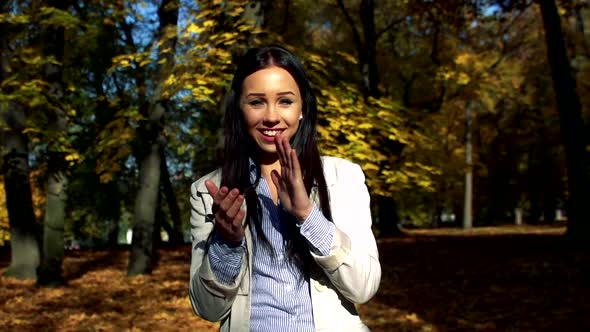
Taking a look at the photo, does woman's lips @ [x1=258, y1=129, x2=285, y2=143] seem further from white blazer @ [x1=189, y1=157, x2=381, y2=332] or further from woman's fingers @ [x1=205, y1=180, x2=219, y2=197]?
woman's fingers @ [x1=205, y1=180, x2=219, y2=197]

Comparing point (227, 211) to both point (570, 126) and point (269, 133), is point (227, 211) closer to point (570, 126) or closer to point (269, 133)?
point (269, 133)

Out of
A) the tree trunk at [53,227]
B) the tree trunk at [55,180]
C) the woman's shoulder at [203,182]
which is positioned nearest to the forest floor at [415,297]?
the tree trunk at [53,227]

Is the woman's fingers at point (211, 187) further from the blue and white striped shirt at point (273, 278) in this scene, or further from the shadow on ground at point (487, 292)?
the shadow on ground at point (487, 292)

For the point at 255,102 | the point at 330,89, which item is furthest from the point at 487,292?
the point at 255,102

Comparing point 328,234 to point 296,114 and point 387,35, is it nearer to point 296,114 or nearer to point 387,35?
point 296,114

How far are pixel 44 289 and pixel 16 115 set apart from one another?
11.3 feet

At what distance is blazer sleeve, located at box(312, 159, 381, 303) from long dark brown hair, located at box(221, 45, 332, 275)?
0.06 m

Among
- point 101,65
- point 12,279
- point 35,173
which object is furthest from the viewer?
point 35,173

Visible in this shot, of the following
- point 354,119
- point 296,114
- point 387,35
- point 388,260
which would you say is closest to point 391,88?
point 387,35

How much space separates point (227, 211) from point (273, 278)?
368 mm

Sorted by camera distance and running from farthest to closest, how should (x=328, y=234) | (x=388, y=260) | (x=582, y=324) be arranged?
(x=388, y=260) < (x=582, y=324) < (x=328, y=234)

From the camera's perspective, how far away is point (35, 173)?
21.1 m

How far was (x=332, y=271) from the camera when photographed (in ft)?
5.57

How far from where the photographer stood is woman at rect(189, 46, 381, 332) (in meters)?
1.73
